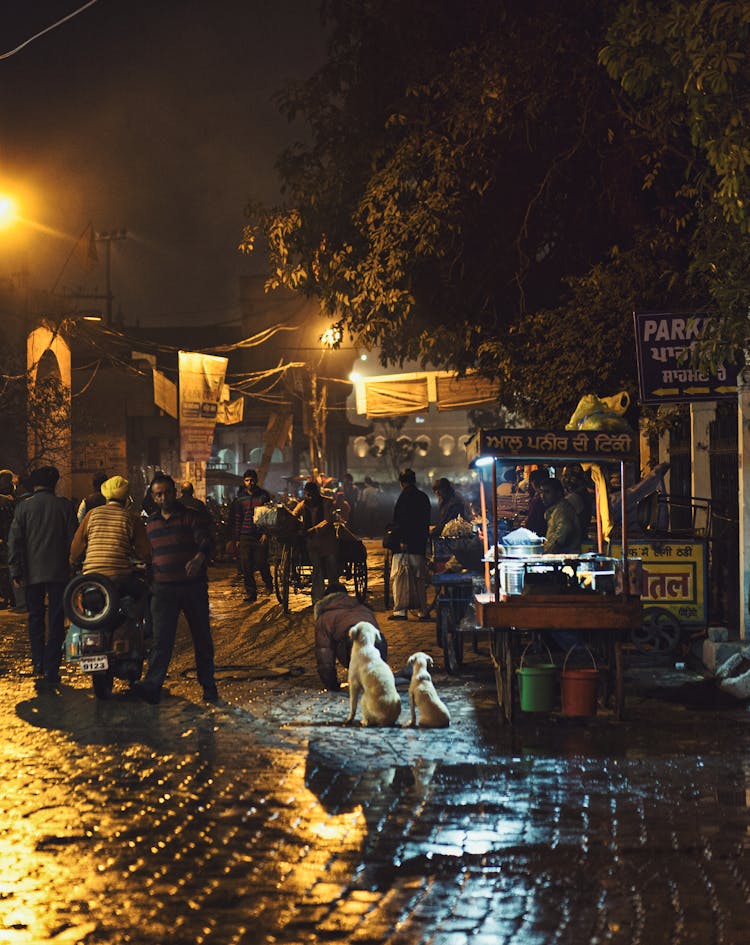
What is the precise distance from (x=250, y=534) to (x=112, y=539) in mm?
9164

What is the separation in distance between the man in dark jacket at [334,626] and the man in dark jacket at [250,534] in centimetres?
874

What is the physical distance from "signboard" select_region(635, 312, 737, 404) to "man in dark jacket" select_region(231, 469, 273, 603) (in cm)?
869

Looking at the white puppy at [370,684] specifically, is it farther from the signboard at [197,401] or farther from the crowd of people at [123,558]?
the signboard at [197,401]

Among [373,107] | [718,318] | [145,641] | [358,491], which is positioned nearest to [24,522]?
[145,641]

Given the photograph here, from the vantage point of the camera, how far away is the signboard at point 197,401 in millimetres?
30281

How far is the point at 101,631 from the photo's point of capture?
1077 cm

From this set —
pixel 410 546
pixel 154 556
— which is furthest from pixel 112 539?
pixel 410 546

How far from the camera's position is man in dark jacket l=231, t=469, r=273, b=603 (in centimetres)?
2017

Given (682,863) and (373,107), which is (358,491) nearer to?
(373,107)

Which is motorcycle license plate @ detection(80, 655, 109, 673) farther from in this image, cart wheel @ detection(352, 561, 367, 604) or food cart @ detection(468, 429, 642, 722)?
cart wheel @ detection(352, 561, 367, 604)

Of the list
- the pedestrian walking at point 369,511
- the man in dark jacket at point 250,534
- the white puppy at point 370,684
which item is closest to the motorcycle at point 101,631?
the white puppy at point 370,684

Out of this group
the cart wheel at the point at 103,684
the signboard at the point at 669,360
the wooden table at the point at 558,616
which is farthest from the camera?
the signboard at the point at 669,360

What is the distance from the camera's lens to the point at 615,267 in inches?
664

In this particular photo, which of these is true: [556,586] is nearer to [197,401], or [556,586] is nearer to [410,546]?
[410,546]
